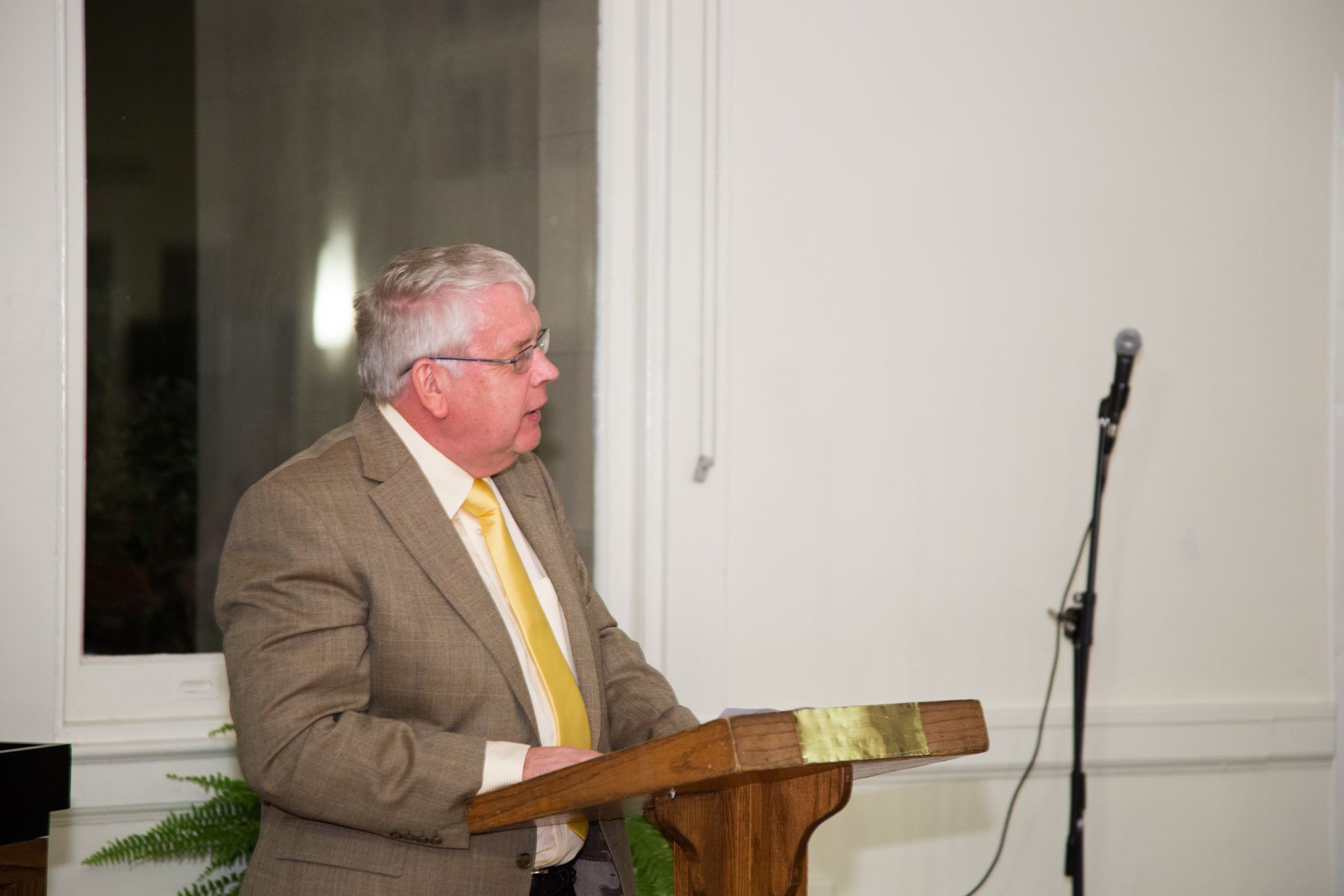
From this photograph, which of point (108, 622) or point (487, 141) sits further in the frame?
point (487, 141)

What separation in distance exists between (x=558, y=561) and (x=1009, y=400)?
71.9 inches

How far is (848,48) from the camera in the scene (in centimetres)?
352

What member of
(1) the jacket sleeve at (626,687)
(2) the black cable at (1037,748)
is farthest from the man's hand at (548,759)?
(2) the black cable at (1037,748)

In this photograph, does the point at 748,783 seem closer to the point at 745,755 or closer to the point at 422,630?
the point at 745,755

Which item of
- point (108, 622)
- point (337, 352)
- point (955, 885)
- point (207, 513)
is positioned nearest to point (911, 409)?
point (955, 885)

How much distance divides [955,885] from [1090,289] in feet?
5.97

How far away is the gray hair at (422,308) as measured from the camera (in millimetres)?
2207

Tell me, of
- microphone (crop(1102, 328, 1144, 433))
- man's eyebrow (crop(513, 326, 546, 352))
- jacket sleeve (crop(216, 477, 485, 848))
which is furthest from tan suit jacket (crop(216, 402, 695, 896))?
microphone (crop(1102, 328, 1144, 433))

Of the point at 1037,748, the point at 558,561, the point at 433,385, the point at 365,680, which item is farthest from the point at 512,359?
the point at 1037,748

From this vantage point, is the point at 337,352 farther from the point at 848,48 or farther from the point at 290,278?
the point at 848,48

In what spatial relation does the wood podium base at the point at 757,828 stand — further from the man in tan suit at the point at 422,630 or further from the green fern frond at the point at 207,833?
the green fern frond at the point at 207,833

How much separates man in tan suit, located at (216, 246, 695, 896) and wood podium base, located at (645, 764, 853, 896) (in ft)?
0.75

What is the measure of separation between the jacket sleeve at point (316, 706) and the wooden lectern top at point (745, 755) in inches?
5.3

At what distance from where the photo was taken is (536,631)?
2131 millimetres
